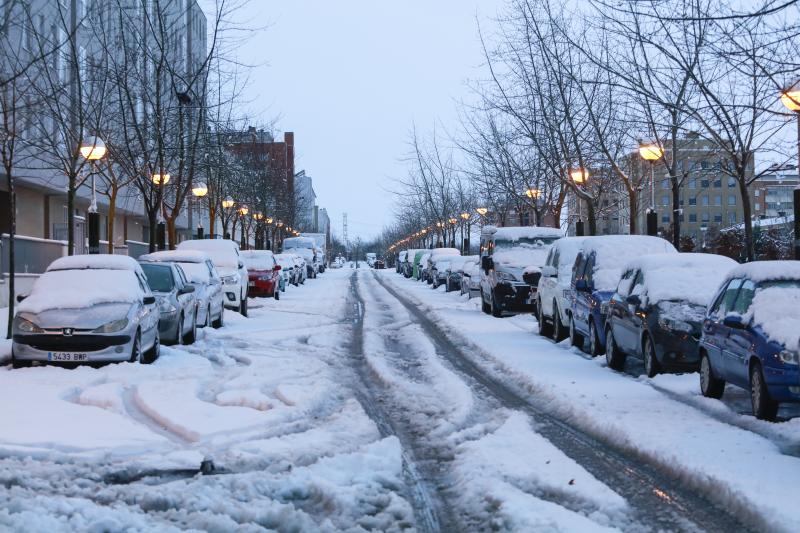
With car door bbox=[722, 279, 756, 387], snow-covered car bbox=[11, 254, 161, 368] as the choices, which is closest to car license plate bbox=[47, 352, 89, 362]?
snow-covered car bbox=[11, 254, 161, 368]

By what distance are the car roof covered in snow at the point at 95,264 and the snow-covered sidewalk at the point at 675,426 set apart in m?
5.81

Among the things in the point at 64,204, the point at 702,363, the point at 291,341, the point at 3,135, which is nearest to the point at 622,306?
the point at 702,363

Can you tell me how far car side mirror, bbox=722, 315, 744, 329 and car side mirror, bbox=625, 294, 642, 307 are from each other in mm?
3324

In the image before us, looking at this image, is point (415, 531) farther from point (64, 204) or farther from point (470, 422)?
point (64, 204)

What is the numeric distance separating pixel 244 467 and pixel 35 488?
1528mm

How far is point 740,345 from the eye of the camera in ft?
33.3

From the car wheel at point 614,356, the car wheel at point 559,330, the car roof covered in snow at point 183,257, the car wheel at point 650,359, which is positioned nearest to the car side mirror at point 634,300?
the car wheel at point 650,359

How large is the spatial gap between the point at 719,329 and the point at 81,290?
9110 mm

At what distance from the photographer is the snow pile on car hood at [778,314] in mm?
9492

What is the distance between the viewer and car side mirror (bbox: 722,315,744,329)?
10133 millimetres

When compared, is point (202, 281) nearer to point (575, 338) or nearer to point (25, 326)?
point (25, 326)

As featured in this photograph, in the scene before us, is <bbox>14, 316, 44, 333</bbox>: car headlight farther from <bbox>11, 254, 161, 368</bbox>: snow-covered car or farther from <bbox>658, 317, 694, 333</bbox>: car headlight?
<bbox>658, 317, 694, 333</bbox>: car headlight

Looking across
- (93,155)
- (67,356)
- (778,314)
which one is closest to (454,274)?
(93,155)

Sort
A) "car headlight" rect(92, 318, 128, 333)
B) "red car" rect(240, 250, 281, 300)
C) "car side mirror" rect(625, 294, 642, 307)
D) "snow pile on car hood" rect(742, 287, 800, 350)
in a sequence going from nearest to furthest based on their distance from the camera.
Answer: "snow pile on car hood" rect(742, 287, 800, 350) < "car side mirror" rect(625, 294, 642, 307) < "car headlight" rect(92, 318, 128, 333) < "red car" rect(240, 250, 281, 300)
